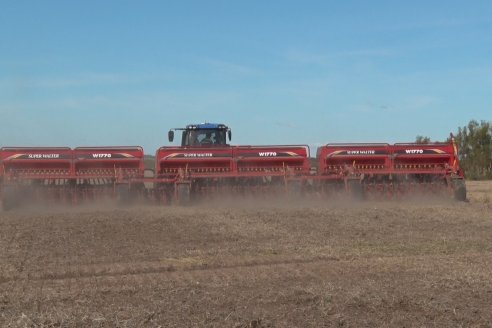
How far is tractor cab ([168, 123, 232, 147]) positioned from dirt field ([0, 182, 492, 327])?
7.93m

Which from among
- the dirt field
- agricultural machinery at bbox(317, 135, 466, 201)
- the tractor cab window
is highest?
the tractor cab window

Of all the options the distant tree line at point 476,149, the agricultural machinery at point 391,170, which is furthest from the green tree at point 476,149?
the agricultural machinery at point 391,170

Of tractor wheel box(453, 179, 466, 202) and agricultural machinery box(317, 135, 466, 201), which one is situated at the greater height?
agricultural machinery box(317, 135, 466, 201)

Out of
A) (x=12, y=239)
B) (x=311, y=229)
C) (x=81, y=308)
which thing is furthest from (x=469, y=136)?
(x=81, y=308)

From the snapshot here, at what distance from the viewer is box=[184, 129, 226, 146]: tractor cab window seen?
22312 millimetres

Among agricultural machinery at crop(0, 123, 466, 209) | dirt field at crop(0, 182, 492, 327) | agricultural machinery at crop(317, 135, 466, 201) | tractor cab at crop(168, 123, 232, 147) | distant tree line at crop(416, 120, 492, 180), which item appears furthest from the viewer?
distant tree line at crop(416, 120, 492, 180)

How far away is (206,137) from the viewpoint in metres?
22.4

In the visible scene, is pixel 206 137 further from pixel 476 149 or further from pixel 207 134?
pixel 476 149

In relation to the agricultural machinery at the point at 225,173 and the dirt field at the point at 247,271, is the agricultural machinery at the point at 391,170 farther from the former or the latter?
the dirt field at the point at 247,271

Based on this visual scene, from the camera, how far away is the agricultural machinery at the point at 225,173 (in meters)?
Answer: 18.9

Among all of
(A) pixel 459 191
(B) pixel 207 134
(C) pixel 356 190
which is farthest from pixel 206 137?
(A) pixel 459 191

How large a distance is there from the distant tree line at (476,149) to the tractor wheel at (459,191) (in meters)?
37.9

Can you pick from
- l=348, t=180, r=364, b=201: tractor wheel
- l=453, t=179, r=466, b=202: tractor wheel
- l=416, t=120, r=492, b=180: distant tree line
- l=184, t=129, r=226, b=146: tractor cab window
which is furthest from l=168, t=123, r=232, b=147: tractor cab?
l=416, t=120, r=492, b=180: distant tree line

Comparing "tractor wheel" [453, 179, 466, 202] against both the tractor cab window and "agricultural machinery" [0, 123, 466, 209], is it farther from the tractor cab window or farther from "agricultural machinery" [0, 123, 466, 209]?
the tractor cab window
